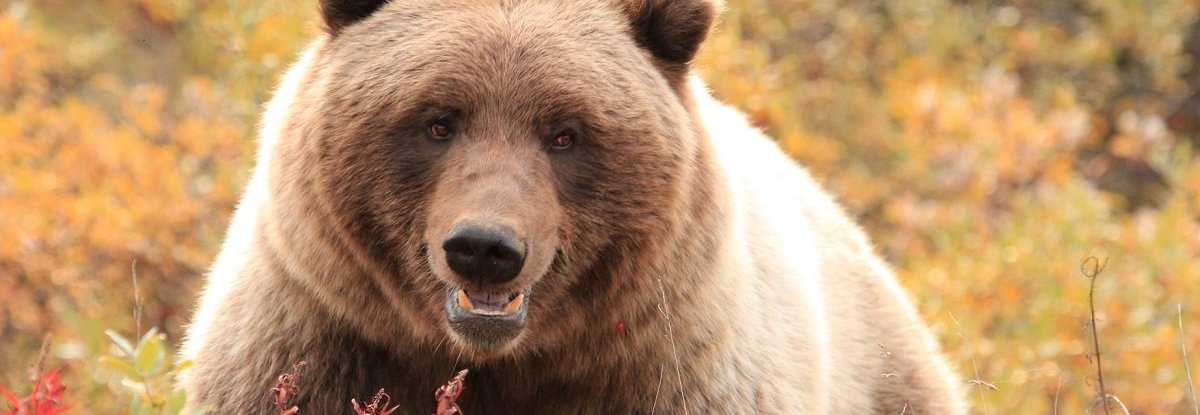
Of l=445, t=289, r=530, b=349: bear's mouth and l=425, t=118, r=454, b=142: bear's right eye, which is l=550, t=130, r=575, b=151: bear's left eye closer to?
l=425, t=118, r=454, b=142: bear's right eye

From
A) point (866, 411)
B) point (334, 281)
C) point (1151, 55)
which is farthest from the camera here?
point (1151, 55)

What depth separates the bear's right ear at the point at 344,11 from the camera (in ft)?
14.3

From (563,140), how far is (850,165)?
22.2ft

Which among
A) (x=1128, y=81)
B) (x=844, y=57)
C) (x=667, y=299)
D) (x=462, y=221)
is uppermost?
(x=462, y=221)

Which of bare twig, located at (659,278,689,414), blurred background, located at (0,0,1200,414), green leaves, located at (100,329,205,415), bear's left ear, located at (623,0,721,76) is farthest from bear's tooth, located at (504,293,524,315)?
blurred background, located at (0,0,1200,414)

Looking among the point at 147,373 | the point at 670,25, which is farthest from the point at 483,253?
the point at 670,25

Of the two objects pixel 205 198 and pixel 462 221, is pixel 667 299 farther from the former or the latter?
pixel 205 198

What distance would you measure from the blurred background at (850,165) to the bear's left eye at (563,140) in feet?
9.43

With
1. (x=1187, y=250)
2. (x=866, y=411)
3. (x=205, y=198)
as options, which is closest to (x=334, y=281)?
(x=866, y=411)

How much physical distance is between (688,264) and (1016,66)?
8.42 m

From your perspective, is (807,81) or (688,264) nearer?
(688,264)

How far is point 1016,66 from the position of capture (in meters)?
12.2

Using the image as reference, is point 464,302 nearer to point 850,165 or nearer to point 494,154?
point 494,154

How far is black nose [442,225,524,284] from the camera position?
3.79 meters
